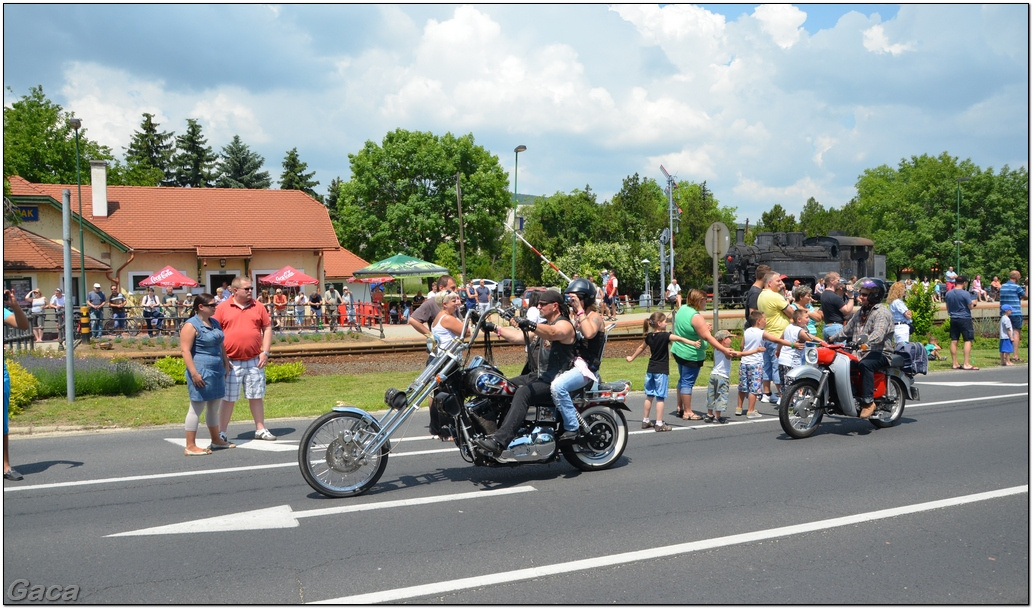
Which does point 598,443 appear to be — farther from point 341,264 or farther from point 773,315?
point 341,264

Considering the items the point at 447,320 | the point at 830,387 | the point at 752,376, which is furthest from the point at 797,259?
the point at 447,320

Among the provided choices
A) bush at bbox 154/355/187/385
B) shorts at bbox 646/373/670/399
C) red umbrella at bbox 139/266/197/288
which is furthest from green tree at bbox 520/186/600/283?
shorts at bbox 646/373/670/399

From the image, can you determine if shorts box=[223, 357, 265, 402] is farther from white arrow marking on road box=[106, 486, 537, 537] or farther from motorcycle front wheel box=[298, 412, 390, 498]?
white arrow marking on road box=[106, 486, 537, 537]

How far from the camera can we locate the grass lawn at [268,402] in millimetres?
11188

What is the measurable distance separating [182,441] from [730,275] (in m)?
32.0

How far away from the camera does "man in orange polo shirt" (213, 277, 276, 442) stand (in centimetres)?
930

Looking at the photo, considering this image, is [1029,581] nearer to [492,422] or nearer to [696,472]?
[696,472]

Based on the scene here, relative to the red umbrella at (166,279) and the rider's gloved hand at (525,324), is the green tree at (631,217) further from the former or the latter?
the rider's gloved hand at (525,324)

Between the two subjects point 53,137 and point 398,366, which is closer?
point 398,366

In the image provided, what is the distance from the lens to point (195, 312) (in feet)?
29.1

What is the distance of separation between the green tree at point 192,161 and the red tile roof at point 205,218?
32.5m

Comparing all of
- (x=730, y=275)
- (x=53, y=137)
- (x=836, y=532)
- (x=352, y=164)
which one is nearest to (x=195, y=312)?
(x=836, y=532)

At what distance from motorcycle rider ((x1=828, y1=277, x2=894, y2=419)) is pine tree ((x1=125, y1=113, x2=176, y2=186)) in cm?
7317

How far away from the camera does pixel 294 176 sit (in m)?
72.1
